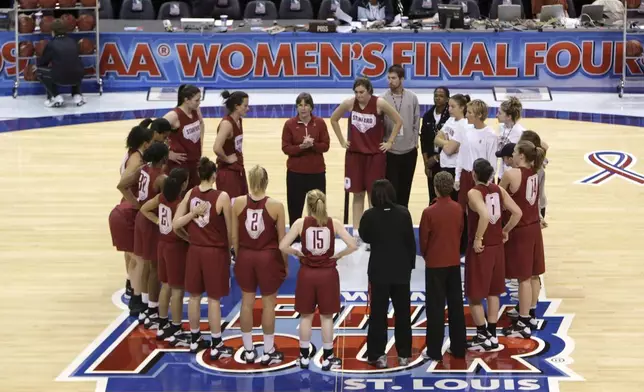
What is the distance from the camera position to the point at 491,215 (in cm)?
859

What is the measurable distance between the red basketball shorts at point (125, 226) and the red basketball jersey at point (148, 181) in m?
0.32

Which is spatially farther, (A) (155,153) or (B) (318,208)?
(A) (155,153)

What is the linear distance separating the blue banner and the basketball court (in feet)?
9.60

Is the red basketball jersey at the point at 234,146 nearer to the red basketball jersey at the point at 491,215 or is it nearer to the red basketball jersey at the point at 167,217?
the red basketball jersey at the point at 167,217

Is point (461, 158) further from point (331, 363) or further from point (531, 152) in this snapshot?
point (331, 363)

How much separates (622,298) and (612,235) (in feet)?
6.29

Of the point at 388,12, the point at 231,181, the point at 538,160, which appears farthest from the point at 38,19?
the point at 538,160

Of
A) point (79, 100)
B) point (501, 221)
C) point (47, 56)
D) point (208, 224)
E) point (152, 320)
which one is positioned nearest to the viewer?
point (208, 224)

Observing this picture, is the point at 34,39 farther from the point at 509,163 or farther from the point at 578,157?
→ the point at 509,163

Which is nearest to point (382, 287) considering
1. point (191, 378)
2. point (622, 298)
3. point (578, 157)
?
point (191, 378)

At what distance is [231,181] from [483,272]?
2826mm

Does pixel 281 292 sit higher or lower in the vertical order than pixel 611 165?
lower

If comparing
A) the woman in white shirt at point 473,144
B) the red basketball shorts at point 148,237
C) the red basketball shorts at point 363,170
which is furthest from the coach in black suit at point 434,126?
→ the red basketball shorts at point 148,237

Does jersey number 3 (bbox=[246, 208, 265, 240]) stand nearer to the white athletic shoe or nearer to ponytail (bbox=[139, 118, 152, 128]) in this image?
ponytail (bbox=[139, 118, 152, 128])
